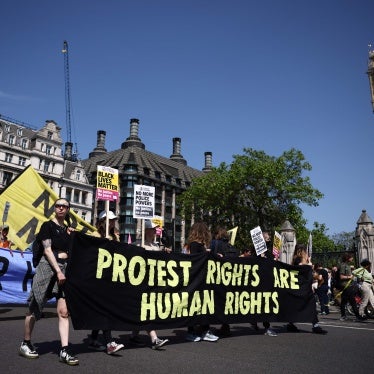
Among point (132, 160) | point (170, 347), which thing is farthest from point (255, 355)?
point (132, 160)

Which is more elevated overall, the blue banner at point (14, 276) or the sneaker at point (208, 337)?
the blue banner at point (14, 276)

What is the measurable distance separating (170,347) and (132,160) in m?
73.3

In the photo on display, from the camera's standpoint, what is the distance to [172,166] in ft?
299

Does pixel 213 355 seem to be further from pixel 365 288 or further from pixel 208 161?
pixel 208 161

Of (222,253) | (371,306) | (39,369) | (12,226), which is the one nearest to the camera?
(39,369)

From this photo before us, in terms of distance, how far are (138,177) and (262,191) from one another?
128ft

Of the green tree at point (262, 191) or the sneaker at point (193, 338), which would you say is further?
the green tree at point (262, 191)

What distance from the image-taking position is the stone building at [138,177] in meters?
72.9

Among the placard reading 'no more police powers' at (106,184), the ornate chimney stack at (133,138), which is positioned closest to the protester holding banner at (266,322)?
the placard reading 'no more police powers' at (106,184)

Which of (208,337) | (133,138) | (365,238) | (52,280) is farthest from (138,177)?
(52,280)

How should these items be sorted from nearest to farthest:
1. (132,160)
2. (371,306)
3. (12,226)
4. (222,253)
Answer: (222,253) → (12,226) → (371,306) → (132,160)

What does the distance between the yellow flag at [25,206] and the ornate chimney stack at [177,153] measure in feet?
305

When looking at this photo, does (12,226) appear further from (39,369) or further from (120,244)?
(39,369)

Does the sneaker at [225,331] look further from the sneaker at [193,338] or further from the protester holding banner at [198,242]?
the sneaker at [193,338]
